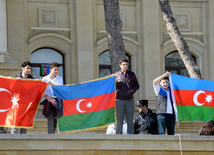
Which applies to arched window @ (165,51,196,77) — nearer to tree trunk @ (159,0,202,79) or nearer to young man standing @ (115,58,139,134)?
tree trunk @ (159,0,202,79)

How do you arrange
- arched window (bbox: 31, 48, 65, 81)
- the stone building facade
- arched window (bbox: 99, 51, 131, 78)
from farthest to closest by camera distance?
arched window (bbox: 99, 51, 131, 78), arched window (bbox: 31, 48, 65, 81), the stone building facade

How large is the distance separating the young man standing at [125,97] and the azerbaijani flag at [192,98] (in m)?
1.11

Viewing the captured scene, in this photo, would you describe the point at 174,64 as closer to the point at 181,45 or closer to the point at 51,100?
the point at 181,45

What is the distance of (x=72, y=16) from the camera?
22406 millimetres

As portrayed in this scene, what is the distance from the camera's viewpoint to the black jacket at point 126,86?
12.0m

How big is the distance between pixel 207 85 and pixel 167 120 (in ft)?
5.38

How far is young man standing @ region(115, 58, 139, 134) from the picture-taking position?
39.1 feet

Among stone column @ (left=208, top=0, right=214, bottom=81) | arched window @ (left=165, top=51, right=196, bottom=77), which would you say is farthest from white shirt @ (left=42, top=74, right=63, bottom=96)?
stone column @ (left=208, top=0, right=214, bottom=81)

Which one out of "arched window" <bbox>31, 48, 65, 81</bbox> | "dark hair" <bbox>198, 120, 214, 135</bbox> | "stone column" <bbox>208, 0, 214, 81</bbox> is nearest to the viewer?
"dark hair" <bbox>198, 120, 214, 135</bbox>

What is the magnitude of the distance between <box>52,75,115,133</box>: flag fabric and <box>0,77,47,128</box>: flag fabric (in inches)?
21.1

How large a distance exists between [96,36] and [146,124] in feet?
36.1

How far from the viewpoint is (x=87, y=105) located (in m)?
12.3

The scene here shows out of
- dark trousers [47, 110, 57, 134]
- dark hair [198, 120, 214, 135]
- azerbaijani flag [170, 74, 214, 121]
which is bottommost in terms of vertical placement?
dark hair [198, 120, 214, 135]

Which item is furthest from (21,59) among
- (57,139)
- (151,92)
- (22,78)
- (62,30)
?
(57,139)
